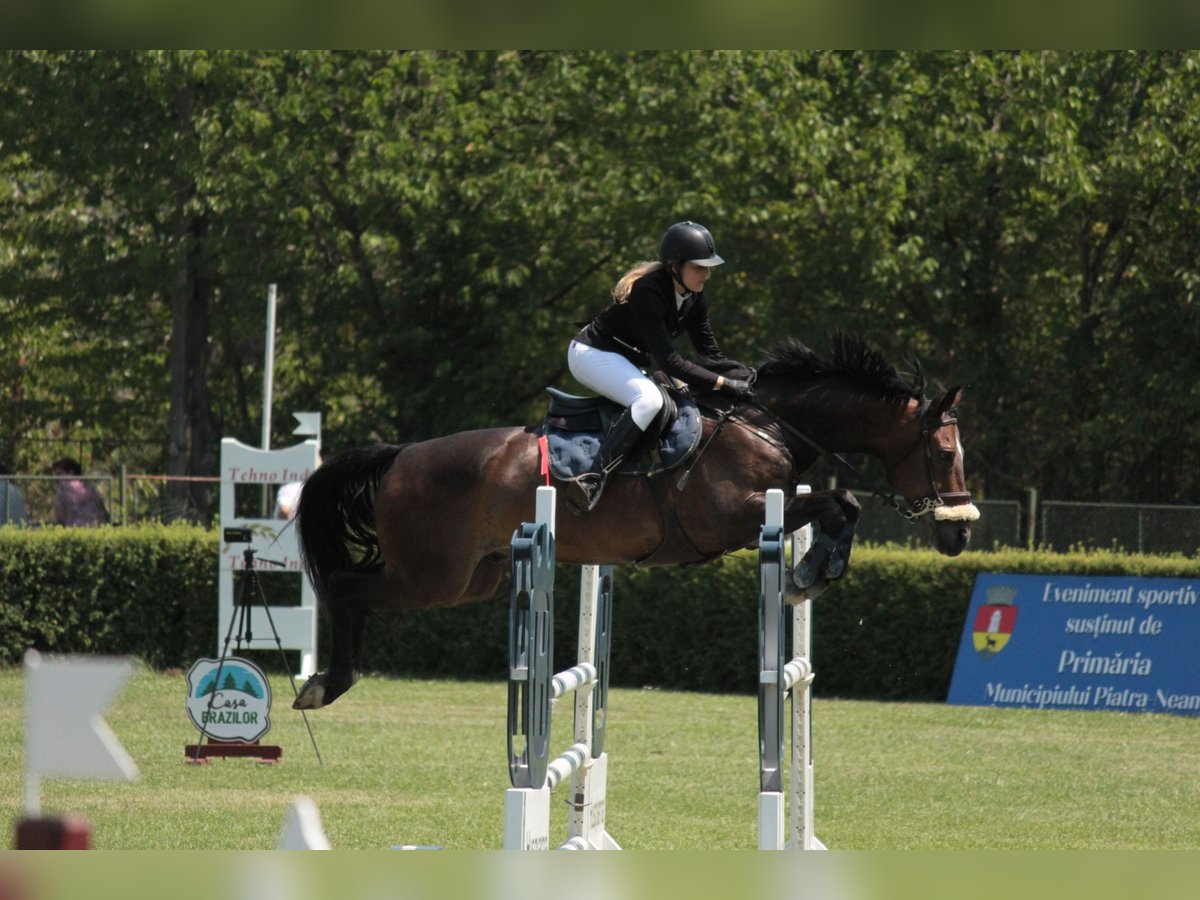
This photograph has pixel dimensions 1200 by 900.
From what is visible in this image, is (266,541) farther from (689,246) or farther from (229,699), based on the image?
(689,246)

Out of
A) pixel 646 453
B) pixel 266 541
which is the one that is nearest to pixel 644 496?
pixel 646 453

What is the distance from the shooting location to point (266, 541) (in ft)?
41.1

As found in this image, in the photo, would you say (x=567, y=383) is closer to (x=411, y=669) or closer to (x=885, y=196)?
(x=885, y=196)

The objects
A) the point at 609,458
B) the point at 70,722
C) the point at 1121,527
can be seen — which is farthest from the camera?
the point at 1121,527

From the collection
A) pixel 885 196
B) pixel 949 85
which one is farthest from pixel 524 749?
pixel 949 85

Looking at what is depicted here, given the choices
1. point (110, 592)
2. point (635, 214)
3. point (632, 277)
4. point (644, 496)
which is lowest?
point (110, 592)

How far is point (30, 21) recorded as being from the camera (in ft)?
5.49

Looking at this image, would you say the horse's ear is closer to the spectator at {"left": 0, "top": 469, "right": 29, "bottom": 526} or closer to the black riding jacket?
the black riding jacket

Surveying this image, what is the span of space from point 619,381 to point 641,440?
0.24m

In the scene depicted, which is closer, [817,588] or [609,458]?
[817,588]

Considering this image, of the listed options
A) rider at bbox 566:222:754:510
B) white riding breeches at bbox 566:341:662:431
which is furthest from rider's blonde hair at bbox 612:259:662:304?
white riding breeches at bbox 566:341:662:431

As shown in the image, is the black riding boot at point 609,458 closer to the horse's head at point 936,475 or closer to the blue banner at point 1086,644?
the horse's head at point 936,475

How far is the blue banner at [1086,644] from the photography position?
11.5m

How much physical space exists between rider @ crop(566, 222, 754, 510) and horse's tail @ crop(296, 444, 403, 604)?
1055 mm
